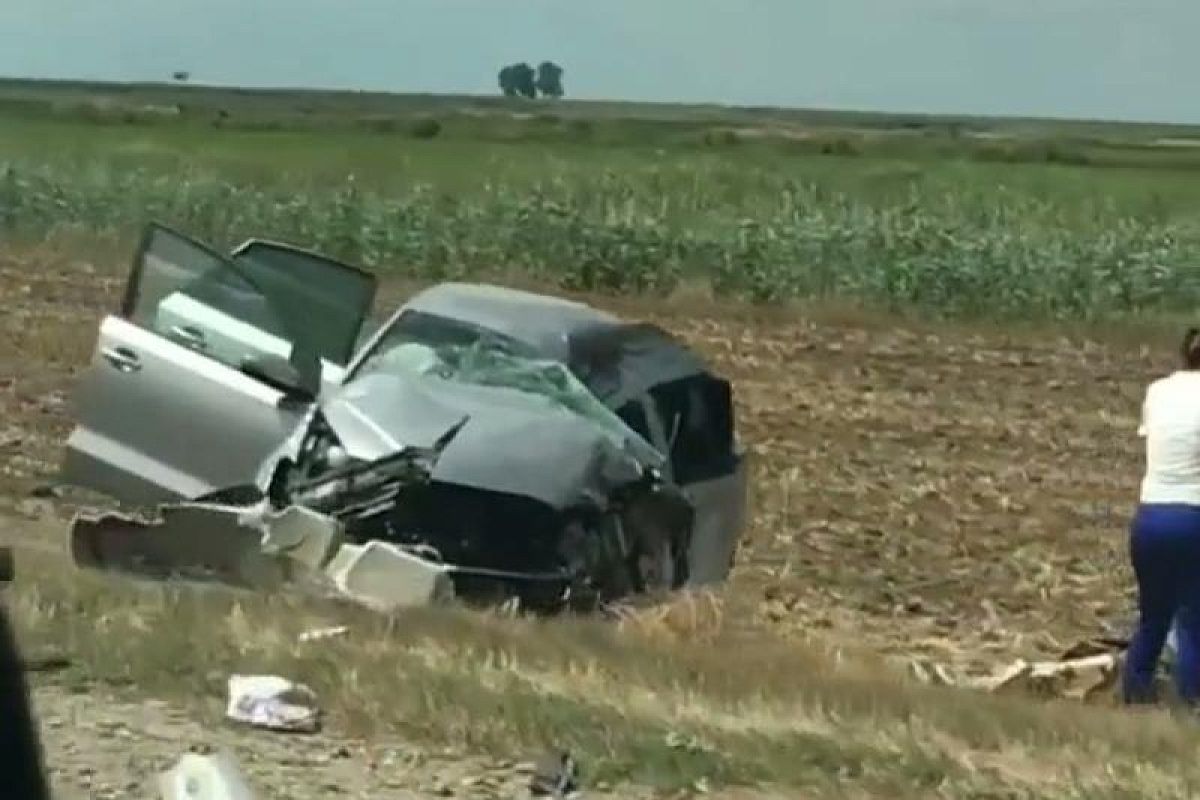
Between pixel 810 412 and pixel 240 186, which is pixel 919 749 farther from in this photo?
pixel 240 186

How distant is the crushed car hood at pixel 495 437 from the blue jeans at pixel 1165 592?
213 cm

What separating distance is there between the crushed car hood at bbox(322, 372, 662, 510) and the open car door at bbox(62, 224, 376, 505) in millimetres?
430

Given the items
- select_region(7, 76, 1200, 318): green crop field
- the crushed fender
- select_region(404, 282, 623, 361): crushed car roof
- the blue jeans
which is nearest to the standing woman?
the blue jeans

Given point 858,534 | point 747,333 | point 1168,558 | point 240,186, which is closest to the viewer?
point 1168,558

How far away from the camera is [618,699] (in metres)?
7.50

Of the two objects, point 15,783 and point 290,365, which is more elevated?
point 15,783

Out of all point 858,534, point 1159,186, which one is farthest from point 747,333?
point 1159,186

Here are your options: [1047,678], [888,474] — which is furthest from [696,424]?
[888,474]

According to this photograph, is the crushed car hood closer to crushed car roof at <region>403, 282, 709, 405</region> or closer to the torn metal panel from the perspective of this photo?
crushed car roof at <region>403, 282, 709, 405</region>

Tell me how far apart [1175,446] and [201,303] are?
14.4ft

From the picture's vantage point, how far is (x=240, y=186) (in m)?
40.2

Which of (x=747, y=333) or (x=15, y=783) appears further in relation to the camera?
(x=747, y=333)

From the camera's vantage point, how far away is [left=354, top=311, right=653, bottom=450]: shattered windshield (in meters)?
10.3

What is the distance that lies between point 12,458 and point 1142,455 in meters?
8.89
